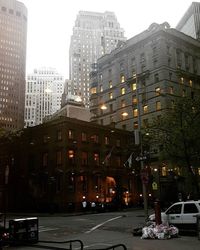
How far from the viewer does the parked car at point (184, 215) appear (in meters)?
20.0

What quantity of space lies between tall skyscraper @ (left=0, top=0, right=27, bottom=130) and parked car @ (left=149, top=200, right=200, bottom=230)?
170 metres

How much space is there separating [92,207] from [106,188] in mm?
8464

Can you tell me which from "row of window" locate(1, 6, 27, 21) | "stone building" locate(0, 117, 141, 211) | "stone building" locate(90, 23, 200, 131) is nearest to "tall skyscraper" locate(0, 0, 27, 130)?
"row of window" locate(1, 6, 27, 21)

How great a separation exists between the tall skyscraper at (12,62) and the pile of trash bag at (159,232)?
566 feet

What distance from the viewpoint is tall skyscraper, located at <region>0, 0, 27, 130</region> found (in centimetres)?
18538

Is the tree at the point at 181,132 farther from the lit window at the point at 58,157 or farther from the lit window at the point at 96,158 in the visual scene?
the lit window at the point at 96,158

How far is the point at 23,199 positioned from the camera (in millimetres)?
57062

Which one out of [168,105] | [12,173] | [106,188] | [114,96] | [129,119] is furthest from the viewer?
[114,96]

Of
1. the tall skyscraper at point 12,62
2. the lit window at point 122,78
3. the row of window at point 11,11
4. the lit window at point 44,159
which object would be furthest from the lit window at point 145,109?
the row of window at point 11,11

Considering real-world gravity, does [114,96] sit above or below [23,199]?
above

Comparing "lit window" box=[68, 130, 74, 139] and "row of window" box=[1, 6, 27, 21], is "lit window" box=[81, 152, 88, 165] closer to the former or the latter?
"lit window" box=[68, 130, 74, 139]

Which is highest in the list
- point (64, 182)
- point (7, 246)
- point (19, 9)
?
point (19, 9)

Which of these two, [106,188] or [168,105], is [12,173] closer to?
[106,188]

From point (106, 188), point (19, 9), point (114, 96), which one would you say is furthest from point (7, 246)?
point (19, 9)
